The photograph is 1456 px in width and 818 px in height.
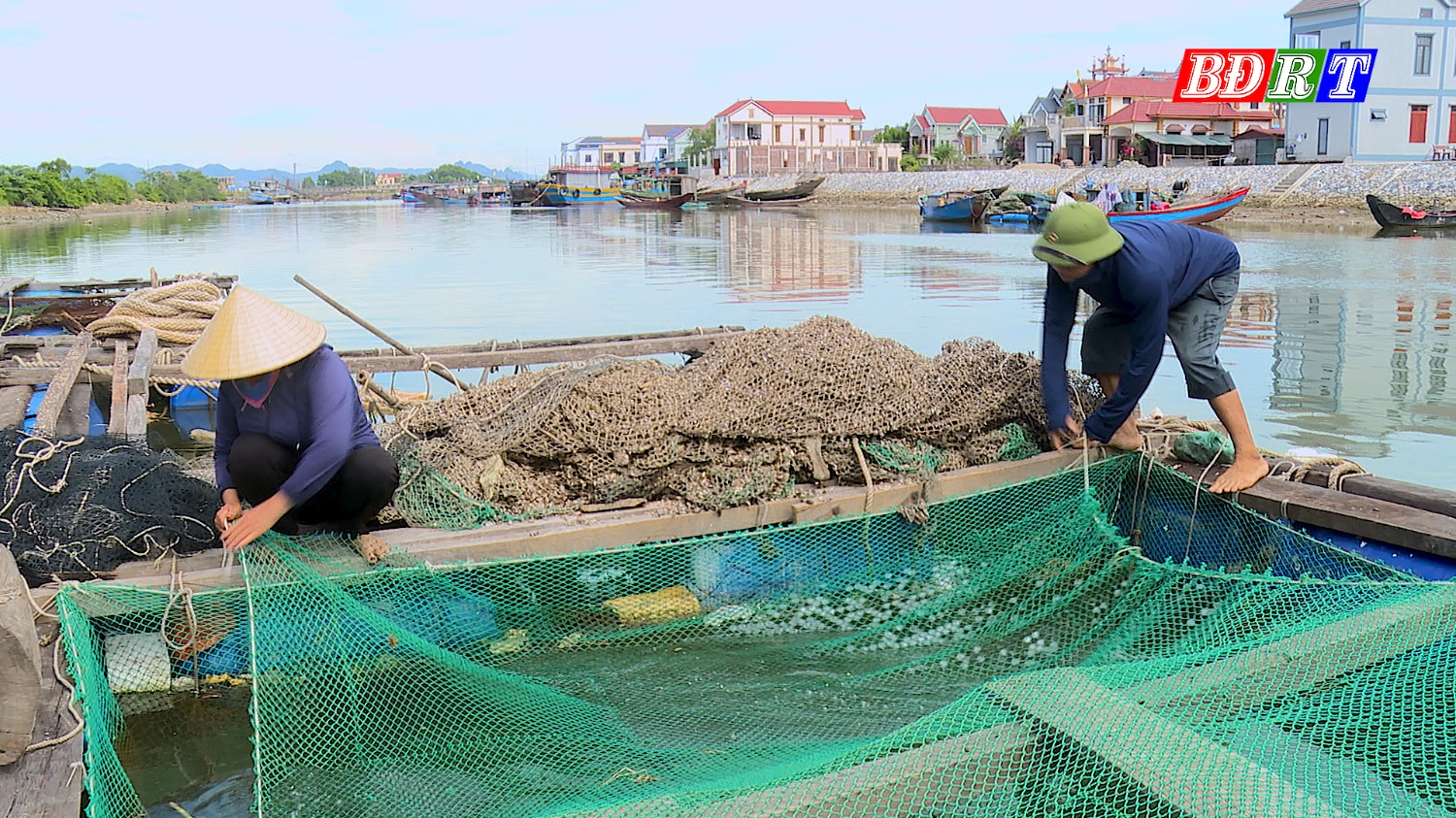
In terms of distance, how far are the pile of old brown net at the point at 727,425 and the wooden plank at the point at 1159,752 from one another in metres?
1.80

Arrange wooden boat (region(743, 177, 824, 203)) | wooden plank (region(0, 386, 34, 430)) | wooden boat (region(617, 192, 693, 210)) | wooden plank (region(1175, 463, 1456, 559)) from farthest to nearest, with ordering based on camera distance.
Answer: wooden boat (region(617, 192, 693, 210))
wooden boat (region(743, 177, 824, 203))
wooden plank (region(0, 386, 34, 430))
wooden plank (region(1175, 463, 1456, 559))

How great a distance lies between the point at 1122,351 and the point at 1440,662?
1.90 meters

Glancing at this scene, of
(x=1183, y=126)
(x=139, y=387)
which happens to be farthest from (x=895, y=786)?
(x=1183, y=126)

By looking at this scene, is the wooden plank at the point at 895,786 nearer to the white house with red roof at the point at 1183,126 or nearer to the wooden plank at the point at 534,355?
the wooden plank at the point at 534,355

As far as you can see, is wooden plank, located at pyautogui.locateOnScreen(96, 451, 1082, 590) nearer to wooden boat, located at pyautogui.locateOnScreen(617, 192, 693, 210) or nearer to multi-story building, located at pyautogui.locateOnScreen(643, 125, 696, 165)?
wooden boat, located at pyautogui.locateOnScreen(617, 192, 693, 210)

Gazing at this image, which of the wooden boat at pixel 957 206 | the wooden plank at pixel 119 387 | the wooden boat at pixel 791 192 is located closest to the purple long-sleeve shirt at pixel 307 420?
the wooden plank at pixel 119 387

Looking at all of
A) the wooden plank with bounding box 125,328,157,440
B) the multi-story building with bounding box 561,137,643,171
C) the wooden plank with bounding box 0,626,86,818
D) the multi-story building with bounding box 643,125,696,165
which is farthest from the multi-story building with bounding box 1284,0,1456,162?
the multi-story building with bounding box 561,137,643,171

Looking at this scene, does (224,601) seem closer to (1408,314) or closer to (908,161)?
(1408,314)

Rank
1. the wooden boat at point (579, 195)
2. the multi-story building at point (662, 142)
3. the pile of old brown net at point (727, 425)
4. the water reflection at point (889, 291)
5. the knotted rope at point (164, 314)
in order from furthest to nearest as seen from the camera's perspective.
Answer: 1. the multi-story building at point (662, 142)
2. the wooden boat at point (579, 195)
3. the water reflection at point (889, 291)
4. the knotted rope at point (164, 314)
5. the pile of old brown net at point (727, 425)

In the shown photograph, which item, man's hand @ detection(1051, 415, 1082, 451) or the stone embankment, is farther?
the stone embankment

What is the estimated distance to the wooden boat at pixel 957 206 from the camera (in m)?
Answer: 37.1

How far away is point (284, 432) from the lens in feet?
11.1

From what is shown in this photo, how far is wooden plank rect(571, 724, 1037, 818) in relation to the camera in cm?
199

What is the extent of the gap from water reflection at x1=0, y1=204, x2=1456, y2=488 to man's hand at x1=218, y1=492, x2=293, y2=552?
7333 mm
